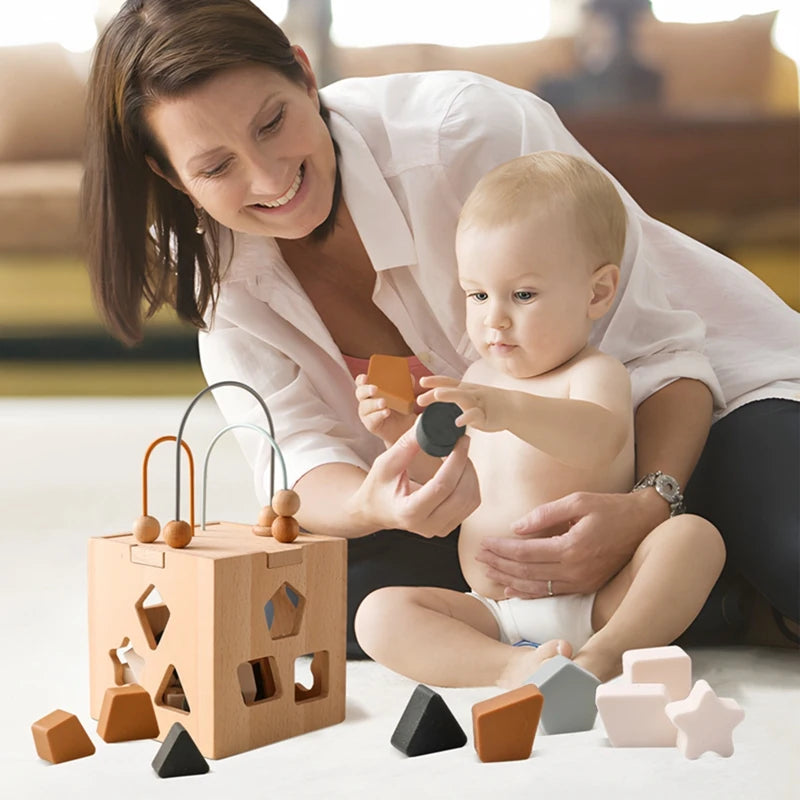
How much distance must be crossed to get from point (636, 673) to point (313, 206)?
58cm

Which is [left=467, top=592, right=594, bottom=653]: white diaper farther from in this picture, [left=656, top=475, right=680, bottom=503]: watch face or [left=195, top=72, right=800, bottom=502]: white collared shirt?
[left=195, top=72, right=800, bottom=502]: white collared shirt

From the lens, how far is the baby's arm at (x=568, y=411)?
38.8 inches

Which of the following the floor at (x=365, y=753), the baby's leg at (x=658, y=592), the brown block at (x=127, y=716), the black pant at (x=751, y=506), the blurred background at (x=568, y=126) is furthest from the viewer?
the blurred background at (x=568, y=126)

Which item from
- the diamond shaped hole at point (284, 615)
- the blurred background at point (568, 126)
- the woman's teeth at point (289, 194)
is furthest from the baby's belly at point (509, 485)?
the blurred background at point (568, 126)

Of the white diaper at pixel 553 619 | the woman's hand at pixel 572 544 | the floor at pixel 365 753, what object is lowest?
the floor at pixel 365 753

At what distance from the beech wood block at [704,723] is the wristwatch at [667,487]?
30 centimetres

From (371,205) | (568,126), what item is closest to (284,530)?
(371,205)

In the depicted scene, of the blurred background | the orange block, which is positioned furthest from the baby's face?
the blurred background

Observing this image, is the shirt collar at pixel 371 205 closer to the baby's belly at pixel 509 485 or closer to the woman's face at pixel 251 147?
the woman's face at pixel 251 147

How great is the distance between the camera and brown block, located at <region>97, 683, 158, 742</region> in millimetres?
929

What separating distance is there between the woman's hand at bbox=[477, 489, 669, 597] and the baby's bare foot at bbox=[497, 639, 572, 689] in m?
0.08

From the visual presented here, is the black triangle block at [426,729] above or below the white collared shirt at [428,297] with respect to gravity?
below

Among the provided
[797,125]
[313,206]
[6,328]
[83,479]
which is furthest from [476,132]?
[6,328]

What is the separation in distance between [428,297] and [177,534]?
1.65ft
